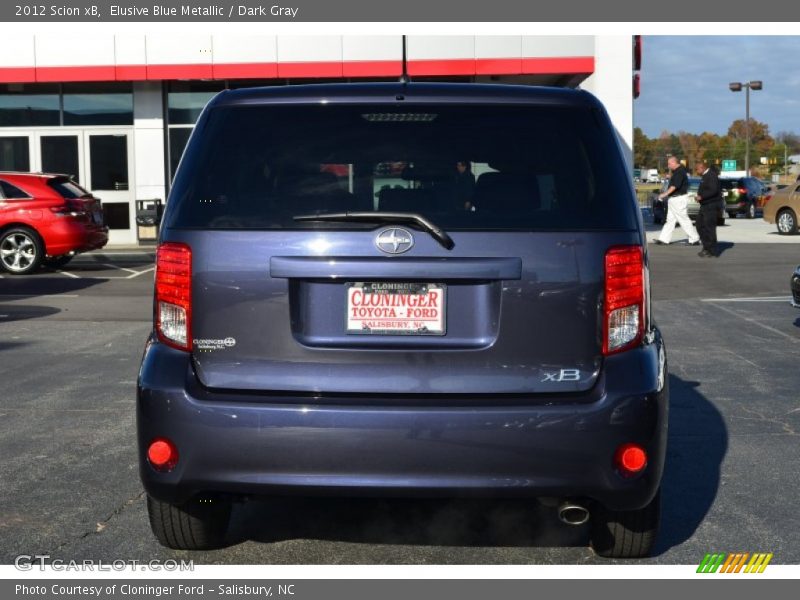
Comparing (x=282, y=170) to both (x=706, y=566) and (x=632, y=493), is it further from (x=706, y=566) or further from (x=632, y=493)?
(x=706, y=566)

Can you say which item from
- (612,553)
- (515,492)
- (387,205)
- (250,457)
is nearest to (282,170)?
(387,205)

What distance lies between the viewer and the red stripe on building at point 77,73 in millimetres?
25203

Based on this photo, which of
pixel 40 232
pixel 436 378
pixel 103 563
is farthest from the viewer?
pixel 40 232

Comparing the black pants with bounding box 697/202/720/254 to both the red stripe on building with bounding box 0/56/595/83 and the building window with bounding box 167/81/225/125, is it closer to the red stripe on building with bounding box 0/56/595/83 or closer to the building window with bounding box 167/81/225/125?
the red stripe on building with bounding box 0/56/595/83

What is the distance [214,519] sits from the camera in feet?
15.0

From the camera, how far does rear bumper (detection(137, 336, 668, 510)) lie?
3.83 metres

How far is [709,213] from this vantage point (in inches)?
823

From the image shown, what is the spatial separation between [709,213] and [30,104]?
15439mm

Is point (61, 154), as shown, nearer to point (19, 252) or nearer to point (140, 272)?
point (19, 252)

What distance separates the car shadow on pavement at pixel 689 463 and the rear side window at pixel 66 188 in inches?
508

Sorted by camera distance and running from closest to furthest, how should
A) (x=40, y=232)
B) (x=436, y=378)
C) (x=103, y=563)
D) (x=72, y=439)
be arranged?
(x=436, y=378), (x=103, y=563), (x=72, y=439), (x=40, y=232)

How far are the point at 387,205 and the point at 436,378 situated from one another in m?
0.62

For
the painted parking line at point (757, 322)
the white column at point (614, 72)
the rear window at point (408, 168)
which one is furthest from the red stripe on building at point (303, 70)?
the rear window at point (408, 168)

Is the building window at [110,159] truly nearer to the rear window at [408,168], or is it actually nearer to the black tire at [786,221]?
the black tire at [786,221]
